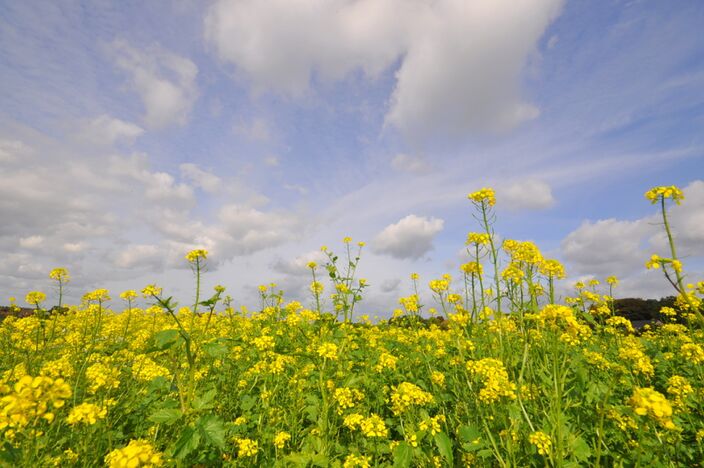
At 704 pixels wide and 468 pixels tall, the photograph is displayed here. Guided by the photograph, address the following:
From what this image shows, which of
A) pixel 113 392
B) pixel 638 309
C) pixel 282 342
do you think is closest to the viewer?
pixel 113 392

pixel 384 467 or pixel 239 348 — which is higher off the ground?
pixel 239 348

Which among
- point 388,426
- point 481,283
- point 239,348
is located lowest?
point 388,426

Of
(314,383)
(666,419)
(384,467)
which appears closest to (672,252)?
(666,419)

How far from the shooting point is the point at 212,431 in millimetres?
2139

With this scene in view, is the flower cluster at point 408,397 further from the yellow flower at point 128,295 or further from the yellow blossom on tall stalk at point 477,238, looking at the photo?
the yellow flower at point 128,295

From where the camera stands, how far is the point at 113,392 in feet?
15.3

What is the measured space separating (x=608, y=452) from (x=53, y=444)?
5.27 metres

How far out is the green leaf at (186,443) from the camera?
2043 millimetres

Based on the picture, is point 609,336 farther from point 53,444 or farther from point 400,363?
point 53,444

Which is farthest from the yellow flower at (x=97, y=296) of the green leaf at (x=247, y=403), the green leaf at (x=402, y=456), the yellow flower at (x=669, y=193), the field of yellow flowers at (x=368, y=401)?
the yellow flower at (x=669, y=193)

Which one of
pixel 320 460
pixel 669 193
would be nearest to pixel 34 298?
pixel 320 460

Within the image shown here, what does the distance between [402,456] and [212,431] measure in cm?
141

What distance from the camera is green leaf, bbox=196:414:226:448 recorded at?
6.82 ft

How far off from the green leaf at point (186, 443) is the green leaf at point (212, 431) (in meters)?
0.08
